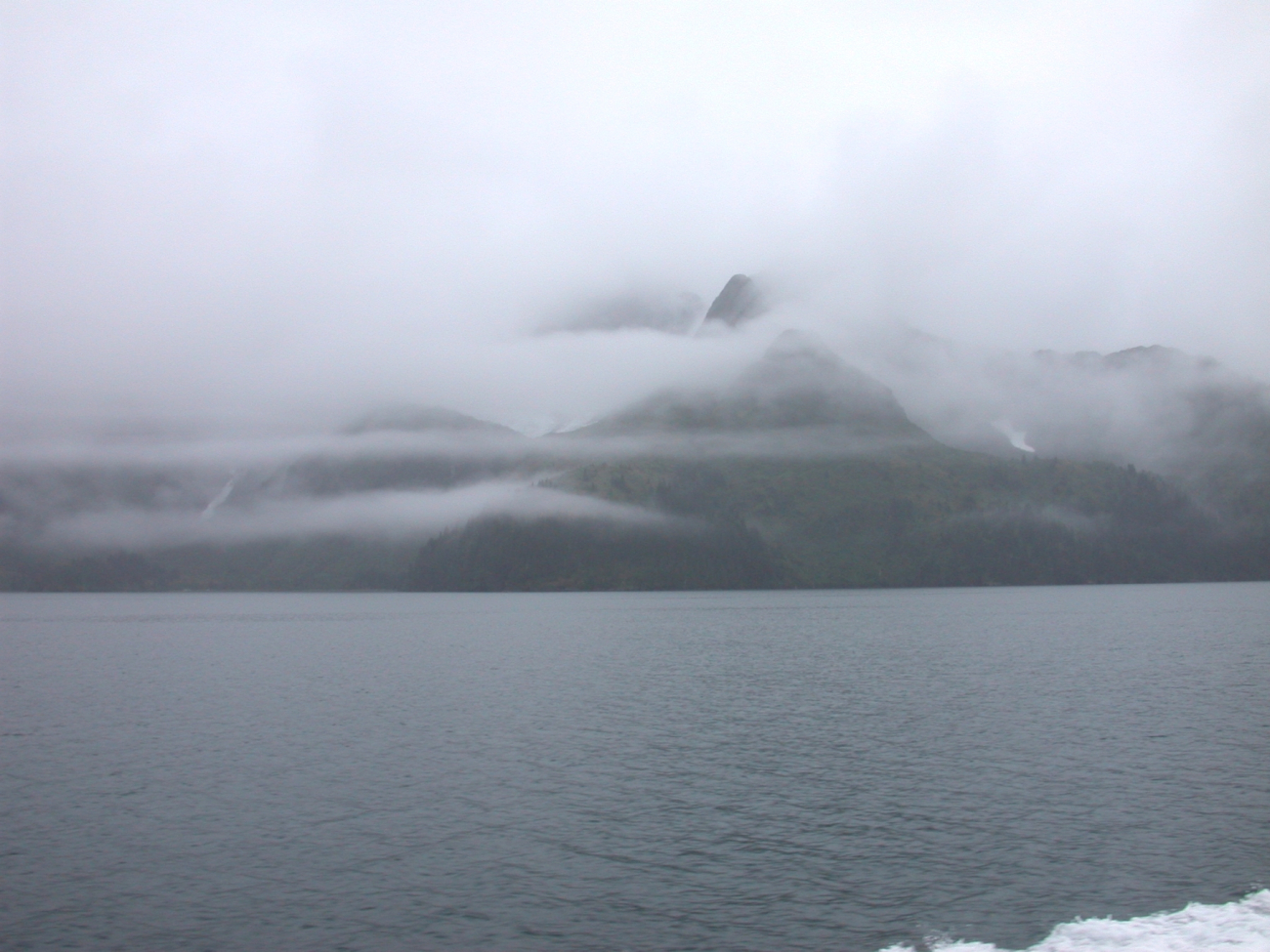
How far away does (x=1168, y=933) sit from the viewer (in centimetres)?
3569

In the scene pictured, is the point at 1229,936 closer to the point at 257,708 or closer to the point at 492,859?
the point at 492,859

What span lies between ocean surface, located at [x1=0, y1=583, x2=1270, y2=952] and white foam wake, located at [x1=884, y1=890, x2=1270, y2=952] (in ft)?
0.52

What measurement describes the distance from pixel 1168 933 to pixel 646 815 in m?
25.1

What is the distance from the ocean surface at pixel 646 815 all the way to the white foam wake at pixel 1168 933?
0.16 m

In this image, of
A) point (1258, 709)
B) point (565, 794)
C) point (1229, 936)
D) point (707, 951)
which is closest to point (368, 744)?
point (565, 794)

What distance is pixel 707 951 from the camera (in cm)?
3531

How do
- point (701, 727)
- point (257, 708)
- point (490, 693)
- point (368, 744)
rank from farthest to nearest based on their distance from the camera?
point (490, 693) → point (257, 708) → point (701, 727) → point (368, 744)

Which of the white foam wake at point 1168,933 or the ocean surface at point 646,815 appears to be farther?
the ocean surface at point 646,815

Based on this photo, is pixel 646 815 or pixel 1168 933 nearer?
pixel 1168 933

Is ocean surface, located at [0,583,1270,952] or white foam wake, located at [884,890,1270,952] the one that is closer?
white foam wake, located at [884,890,1270,952]

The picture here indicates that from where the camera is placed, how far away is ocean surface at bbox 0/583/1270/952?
38.2 meters

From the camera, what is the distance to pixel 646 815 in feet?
174

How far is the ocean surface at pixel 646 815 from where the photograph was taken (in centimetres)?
3816

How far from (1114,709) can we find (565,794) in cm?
5207
